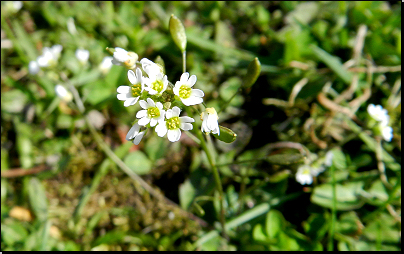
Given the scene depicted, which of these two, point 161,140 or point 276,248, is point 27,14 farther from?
point 276,248

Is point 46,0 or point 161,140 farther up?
point 46,0

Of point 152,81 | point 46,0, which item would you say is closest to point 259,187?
point 152,81

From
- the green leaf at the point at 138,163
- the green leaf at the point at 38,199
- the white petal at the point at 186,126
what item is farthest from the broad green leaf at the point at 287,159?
the green leaf at the point at 38,199

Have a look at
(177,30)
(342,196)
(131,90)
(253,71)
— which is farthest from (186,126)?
(342,196)

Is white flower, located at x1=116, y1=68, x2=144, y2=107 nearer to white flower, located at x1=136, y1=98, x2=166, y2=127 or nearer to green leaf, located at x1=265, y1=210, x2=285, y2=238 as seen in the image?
white flower, located at x1=136, y1=98, x2=166, y2=127

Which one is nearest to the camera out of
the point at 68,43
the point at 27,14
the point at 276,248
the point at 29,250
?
the point at 276,248

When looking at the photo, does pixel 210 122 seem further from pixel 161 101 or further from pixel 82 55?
pixel 82 55

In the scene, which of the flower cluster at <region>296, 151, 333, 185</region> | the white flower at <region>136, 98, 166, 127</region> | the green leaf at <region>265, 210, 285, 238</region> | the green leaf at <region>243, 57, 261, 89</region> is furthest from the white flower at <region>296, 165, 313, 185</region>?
the white flower at <region>136, 98, 166, 127</region>

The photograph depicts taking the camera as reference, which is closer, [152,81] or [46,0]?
[152,81]
